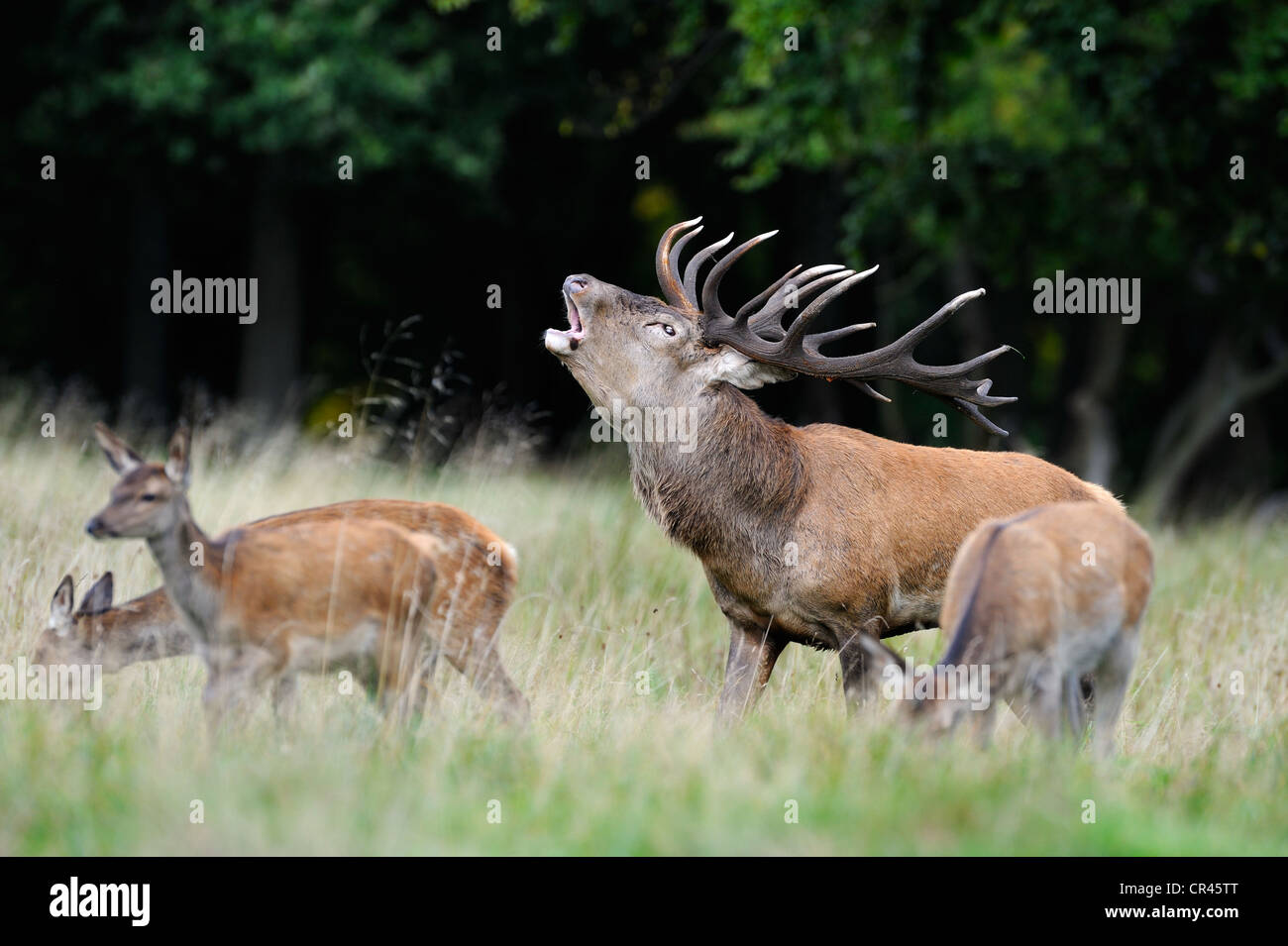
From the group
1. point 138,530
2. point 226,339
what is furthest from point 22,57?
point 138,530

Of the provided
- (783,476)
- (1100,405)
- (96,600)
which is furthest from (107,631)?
(1100,405)

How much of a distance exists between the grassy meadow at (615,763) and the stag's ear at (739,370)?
4.14ft

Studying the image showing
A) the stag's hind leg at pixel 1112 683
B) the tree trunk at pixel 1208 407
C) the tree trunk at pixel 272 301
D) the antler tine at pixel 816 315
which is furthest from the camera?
the tree trunk at pixel 272 301

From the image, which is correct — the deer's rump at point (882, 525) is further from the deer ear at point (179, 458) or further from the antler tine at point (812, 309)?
the deer ear at point (179, 458)

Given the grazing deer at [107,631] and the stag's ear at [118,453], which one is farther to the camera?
the grazing deer at [107,631]

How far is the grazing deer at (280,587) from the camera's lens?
5324mm

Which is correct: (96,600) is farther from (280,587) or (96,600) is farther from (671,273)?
(671,273)

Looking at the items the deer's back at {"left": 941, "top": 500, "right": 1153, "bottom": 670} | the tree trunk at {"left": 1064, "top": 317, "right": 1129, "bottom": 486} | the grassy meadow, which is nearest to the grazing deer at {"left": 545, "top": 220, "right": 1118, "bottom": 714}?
the grassy meadow

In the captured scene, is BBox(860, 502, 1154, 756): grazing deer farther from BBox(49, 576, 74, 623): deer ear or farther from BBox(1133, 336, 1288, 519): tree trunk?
BBox(1133, 336, 1288, 519): tree trunk

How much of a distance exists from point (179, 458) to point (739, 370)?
2.71 m

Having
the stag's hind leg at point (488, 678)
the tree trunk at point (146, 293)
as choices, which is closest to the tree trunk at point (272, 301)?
the tree trunk at point (146, 293)

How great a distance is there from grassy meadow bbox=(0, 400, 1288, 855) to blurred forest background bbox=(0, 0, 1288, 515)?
207cm

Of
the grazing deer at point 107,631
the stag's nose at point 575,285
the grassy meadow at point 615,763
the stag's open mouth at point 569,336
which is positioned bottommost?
the grassy meadow at point 615,763

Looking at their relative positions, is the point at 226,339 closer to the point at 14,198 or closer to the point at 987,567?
the point at 14,198
